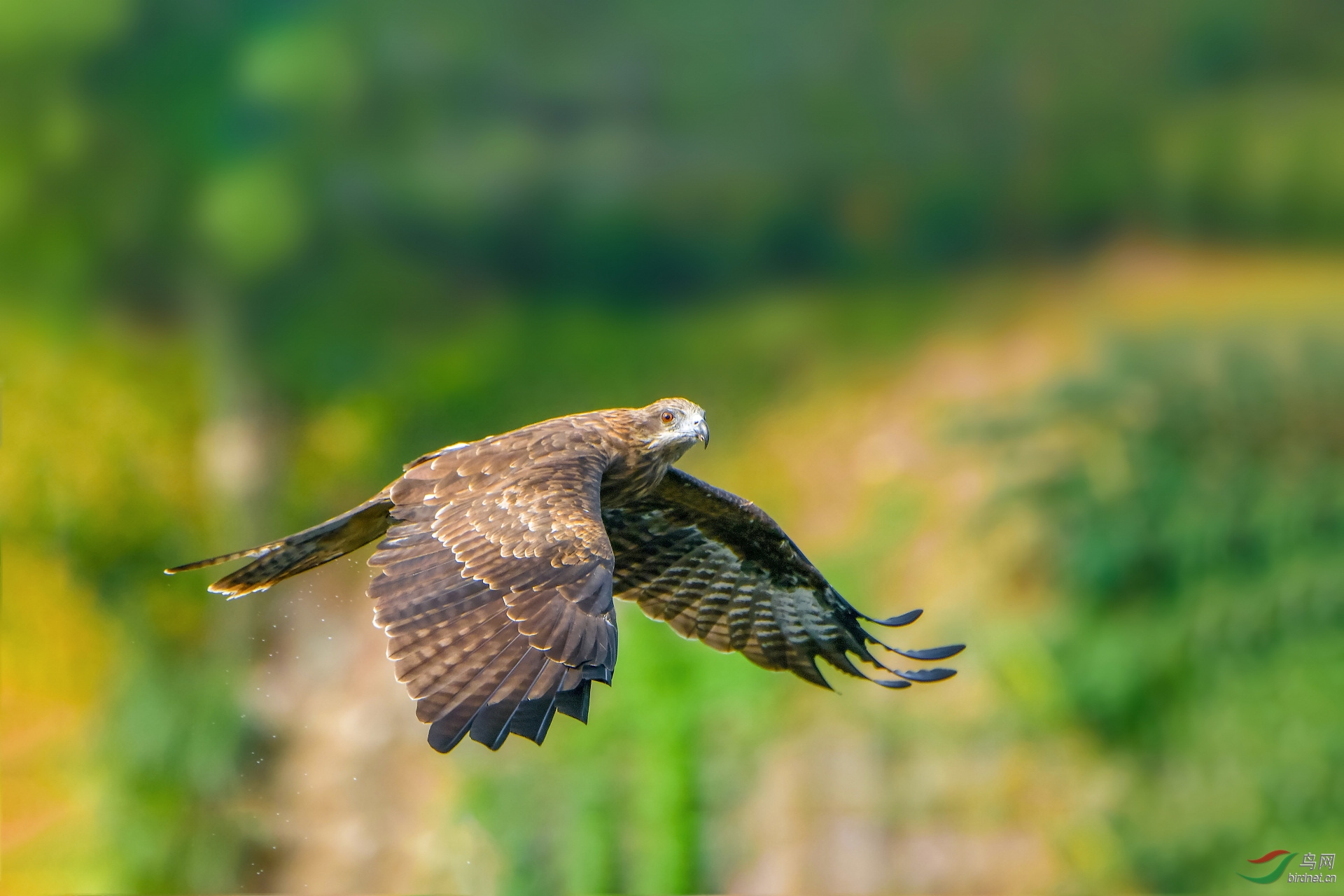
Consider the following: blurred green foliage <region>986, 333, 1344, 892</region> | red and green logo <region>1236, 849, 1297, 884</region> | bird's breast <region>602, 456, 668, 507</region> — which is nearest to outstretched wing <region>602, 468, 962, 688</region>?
bird's breast <region>602, 456, 668, 507</region>

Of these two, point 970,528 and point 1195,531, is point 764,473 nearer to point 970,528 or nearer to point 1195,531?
point 970,528

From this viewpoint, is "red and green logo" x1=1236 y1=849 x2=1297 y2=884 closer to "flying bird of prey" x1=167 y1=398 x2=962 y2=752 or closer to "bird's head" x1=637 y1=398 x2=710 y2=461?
"flying bird of prey" x1=167 y1=398 x2=962 y2=752

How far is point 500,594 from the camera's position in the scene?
10.7ft

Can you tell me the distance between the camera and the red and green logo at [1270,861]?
6968mm

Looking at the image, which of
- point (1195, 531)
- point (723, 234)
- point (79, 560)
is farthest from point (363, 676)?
point (1195, 531)

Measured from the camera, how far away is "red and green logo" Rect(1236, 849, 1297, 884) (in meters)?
6.97

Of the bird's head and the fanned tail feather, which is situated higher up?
the bird's head

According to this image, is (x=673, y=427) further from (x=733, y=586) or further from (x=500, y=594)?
(x=500, y=594)

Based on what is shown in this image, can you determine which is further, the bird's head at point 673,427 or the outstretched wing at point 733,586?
the outstretched wing at point 733,586

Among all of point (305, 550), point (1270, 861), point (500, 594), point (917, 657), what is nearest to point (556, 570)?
point (500, 594)

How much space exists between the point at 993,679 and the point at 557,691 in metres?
Result: 4.82

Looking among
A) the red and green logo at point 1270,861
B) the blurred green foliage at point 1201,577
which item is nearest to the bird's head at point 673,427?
the blurred green foliage at point 1201,577

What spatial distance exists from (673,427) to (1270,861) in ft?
15.2

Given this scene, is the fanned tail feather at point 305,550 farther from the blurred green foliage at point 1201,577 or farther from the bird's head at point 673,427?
the blurred green foliage at point 1201,577
